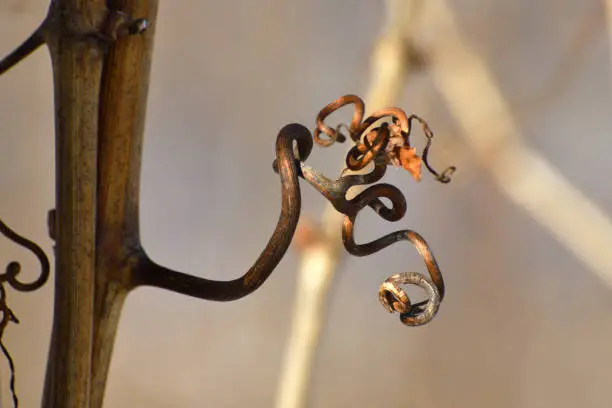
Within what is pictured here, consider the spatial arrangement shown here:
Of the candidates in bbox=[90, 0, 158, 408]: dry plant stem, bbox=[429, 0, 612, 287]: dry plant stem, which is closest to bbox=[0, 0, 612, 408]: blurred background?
bbox=[429, 0, 612, 287]: dry plant stem

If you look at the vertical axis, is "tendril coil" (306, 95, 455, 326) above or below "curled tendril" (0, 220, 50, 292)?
above

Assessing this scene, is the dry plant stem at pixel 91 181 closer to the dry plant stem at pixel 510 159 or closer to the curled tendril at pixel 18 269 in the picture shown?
the curled tendril at pixel 18 269

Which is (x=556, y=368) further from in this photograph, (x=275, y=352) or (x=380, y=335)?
(x=275, y=352)

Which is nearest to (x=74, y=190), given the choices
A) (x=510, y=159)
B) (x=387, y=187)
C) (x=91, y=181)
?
(x=91, y=181)

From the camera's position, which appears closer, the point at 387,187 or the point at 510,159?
the point at 387,187

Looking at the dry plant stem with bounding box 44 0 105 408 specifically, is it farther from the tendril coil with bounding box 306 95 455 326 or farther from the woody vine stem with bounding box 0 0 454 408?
the tendril coil with bounding box 306 95 455 326

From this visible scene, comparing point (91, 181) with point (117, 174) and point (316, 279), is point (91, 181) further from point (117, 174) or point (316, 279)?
point (316, 279)
